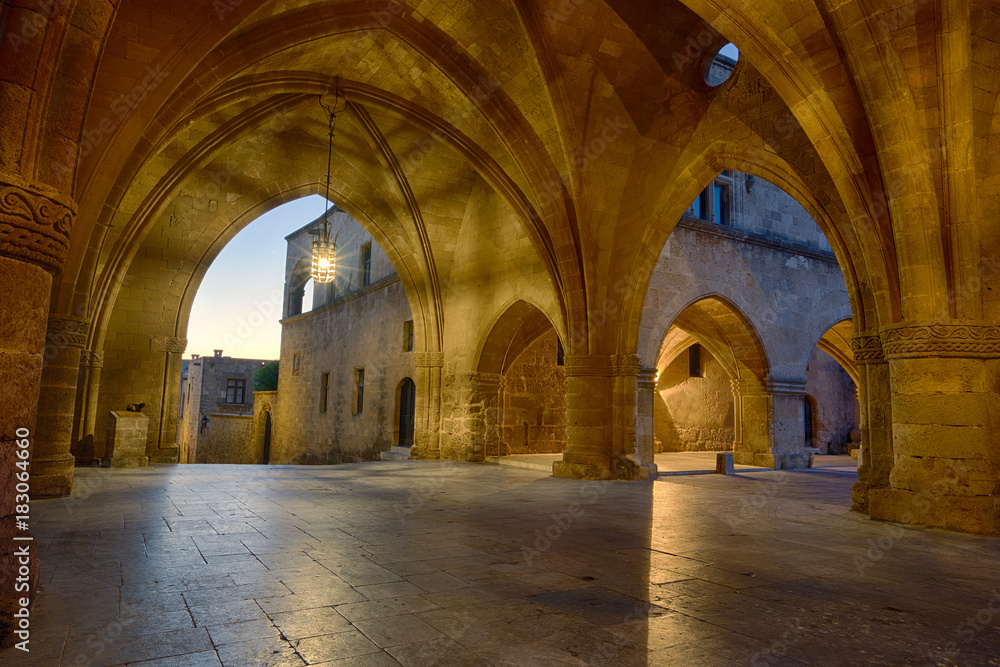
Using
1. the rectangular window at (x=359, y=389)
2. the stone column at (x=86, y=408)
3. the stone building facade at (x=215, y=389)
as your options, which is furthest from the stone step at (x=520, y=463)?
the stone building facade at (x=215, y=389)

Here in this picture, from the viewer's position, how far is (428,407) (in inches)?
495

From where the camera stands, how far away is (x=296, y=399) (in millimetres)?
20766

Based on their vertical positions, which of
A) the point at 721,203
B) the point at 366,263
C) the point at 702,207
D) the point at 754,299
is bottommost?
the point at 754,299

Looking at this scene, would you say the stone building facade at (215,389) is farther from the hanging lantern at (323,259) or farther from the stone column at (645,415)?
the stone column at (645,415)

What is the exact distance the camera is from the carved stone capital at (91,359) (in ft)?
29.8

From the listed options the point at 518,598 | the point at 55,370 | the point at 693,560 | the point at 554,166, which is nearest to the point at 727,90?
the point at 554,166

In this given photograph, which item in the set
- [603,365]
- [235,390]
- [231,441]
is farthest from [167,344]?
[235,390]

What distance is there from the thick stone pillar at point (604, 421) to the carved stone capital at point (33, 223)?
7366mm

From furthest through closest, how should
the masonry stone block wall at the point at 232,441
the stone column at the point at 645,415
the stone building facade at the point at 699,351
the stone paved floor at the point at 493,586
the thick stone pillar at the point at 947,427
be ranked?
the masonry stone block wall at the point at 232,441 → the stone building facade at the point at 699,351 → the stone column at the point at 645,415 → the thick stone pillar at the point at 947,427 → the stone paved floor at the point at 493,586

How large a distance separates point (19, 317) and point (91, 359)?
27.3ft

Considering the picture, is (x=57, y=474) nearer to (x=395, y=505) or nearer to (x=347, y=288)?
(x=395, y=505)

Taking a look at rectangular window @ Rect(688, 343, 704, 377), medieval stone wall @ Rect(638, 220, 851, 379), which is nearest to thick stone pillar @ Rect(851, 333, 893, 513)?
medieval stone wall @ Rect(638, 220, 851, 379)

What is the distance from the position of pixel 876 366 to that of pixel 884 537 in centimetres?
206

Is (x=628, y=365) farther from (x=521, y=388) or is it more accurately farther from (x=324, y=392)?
(x=324, y=392)
